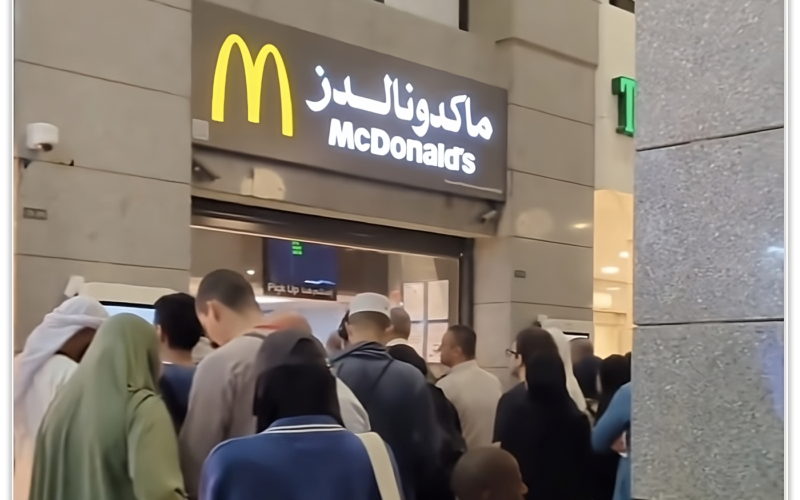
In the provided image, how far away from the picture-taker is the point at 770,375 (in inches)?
40.8

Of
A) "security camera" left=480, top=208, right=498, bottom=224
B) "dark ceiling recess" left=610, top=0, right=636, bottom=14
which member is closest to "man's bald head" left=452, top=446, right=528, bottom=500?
"security camera" left=480, top=208, right=498, bottom=224

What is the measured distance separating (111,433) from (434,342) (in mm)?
1091

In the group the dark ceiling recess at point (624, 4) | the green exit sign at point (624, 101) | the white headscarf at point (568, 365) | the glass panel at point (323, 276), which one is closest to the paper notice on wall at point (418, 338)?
the glass panel at point (323, 276)

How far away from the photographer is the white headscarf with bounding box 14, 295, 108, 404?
181 cm

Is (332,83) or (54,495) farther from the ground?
(332,83)

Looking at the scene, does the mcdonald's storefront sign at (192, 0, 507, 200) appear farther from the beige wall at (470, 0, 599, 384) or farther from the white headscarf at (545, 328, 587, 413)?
the white headscarf at (545, 328, 587, 413)

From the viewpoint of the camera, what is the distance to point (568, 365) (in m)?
2.62

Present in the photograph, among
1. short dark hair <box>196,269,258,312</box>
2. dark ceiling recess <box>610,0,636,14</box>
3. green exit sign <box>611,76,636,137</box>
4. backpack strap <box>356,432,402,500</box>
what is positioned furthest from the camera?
dark ceiling recess <box>610,0,636,14</box>

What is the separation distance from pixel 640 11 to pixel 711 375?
46 centimetres

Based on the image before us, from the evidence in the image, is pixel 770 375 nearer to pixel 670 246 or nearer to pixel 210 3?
pixel 670 246

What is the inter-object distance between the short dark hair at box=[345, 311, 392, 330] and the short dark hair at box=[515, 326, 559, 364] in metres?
0.49

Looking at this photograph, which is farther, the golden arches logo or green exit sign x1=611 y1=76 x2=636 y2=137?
green exit sign x1=611 y1=76 x2=636 y2=137

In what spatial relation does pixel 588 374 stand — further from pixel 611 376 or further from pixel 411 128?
pixel 411 128

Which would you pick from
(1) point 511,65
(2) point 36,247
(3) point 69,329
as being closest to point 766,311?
(3) point 69,329
